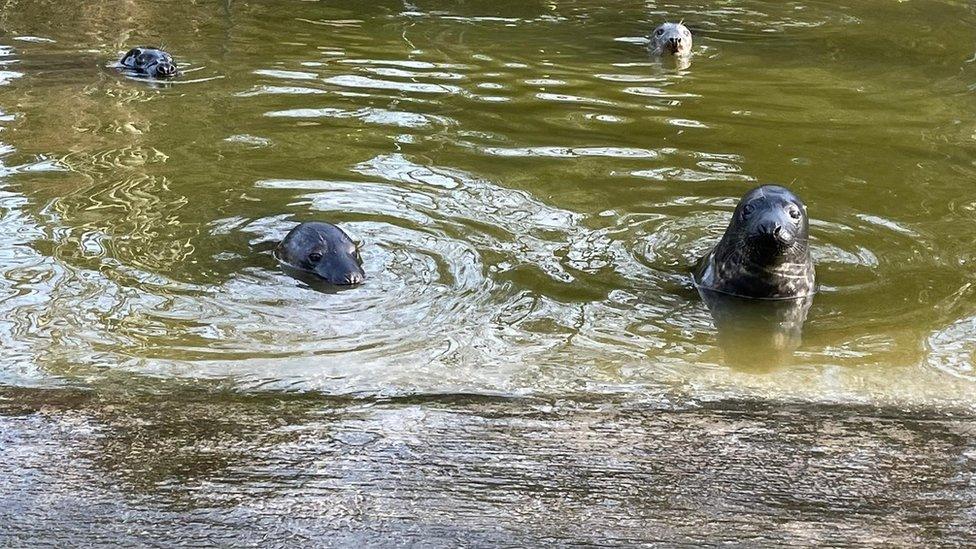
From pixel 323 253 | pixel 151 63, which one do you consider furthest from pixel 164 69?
pixel 323 253

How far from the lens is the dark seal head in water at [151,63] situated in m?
12.3

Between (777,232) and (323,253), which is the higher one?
(777,232)

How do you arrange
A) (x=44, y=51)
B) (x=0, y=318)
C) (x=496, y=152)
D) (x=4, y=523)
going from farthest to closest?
1. (x=44, y=51)
2. (x=496, y=152)
3. (x=0, y=318)
4. (x=4, y=523)

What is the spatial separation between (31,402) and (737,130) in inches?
280

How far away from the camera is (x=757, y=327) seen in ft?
22.1

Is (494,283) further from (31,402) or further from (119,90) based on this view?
(119,90)

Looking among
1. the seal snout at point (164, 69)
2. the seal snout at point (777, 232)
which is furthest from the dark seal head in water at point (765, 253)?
the seal snout at point (164, 69)

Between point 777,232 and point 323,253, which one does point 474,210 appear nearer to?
point 323,253

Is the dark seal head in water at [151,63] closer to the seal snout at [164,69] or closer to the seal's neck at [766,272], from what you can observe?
the seal snout at [164,69]

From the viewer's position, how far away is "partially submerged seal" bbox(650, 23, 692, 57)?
45.3 feet

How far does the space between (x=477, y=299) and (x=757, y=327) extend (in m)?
1.54

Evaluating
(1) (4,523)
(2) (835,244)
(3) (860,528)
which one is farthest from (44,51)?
(3) (860,528)

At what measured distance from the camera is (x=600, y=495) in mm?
4238

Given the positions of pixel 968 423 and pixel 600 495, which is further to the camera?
pixel 968 423
